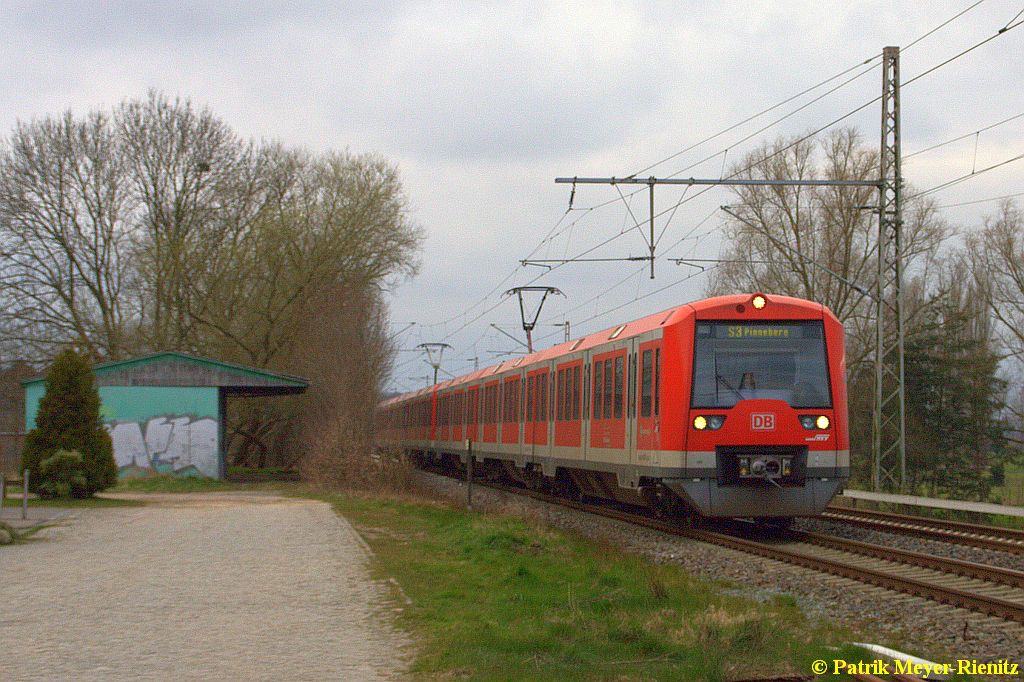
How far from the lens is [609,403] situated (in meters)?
18.2

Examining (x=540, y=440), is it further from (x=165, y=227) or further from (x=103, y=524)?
(x=165, y=227)

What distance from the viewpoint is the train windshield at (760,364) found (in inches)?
591

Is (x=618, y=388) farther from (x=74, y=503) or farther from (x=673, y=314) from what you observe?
(x=74, y=503)

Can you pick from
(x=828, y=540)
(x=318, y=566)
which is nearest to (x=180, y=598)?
(x=318, y=566)

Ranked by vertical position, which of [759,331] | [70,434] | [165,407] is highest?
[759,331]

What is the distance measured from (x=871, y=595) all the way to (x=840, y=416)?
5.08m

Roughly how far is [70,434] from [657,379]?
1331cm

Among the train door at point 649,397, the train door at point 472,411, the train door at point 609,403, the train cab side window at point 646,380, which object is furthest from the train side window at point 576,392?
the train door at point 472,411

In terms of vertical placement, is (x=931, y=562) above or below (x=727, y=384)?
below

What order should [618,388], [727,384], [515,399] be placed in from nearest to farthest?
[727,384] < [618,388] < [515,399]

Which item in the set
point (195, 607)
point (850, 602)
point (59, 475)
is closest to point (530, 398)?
point (59, 475)

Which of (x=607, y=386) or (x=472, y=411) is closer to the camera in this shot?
(x=607, y=386)

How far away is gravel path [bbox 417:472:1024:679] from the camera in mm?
8211

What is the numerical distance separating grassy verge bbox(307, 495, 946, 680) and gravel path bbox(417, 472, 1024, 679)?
1.40ft
